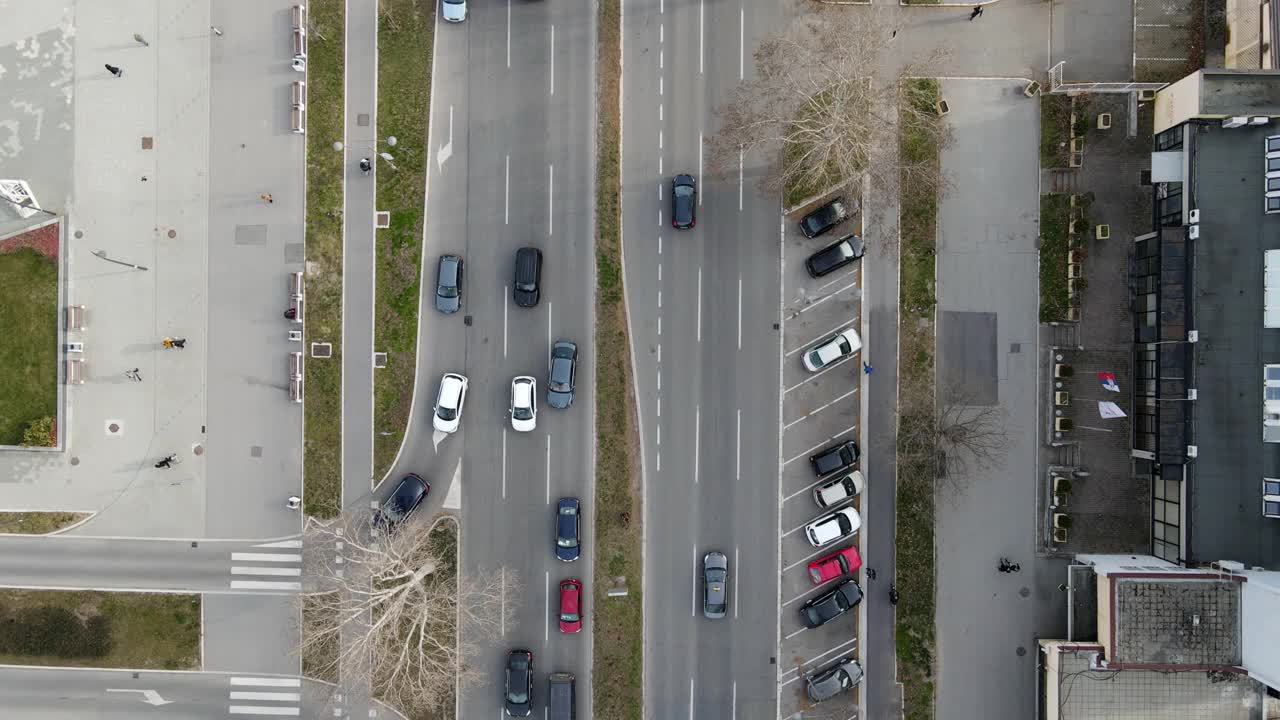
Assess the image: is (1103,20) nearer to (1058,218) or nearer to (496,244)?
(1058,218)

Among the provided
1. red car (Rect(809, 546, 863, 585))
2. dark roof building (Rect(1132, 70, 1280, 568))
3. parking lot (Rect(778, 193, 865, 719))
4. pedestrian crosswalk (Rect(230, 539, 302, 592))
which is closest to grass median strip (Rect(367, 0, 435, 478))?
pedestrian crosswalk (Rect(230, 539, 302, 592))

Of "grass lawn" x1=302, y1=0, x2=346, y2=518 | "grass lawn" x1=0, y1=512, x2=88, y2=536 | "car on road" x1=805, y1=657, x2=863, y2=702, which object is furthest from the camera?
"grass lawn" x1=0, y1=512, x2=88, y2=536

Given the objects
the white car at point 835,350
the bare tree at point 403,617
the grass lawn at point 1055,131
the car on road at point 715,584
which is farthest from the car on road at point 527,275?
the grass lawn at point 1055,131

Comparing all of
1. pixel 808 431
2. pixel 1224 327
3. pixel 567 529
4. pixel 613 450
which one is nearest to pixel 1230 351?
pixel 1224 327

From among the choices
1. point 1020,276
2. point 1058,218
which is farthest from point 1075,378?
point 1058,218

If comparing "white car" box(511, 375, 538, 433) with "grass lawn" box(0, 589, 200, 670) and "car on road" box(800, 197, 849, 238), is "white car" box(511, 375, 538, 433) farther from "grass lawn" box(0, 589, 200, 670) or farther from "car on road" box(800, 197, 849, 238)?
"grass lawn" box(0, 589, 200, 670)

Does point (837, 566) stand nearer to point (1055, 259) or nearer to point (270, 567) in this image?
point (1055, 259)

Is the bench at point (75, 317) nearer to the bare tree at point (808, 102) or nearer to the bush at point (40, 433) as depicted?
the bush at point (40, 433)
